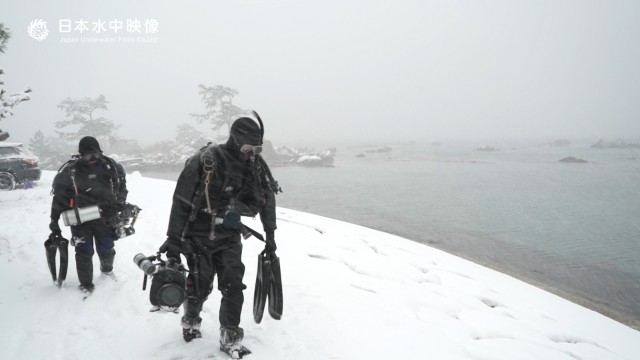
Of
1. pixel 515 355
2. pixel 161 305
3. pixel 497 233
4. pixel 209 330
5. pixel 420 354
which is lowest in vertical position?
pixel 497 233

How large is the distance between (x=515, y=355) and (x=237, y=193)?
3.90 m

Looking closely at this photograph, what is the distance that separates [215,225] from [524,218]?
22.9m

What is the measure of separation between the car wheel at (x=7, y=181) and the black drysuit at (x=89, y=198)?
1156 cm

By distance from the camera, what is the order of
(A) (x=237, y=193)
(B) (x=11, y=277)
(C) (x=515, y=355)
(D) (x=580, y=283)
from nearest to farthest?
(A) (x=237, y=193) < (C) (x=515, y=355) < (B) (x=11, y=277) < (D) (x=580, y=283)

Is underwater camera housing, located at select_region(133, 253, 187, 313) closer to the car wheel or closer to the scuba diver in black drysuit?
the scuba diver in black drysuit

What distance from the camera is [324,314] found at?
420 cm

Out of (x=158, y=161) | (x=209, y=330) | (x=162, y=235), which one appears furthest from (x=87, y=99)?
(x=209, y=330)

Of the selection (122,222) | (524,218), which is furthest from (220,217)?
(524,218)

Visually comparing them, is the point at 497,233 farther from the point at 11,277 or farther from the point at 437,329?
the point at 11,277

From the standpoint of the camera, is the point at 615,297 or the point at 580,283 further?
the point at 580,283

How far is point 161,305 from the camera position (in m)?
2.78

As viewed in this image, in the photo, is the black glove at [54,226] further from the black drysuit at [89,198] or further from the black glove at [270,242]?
the black glove at [270,242]

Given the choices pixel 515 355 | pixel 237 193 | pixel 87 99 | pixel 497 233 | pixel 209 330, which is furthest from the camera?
pixel 87 99

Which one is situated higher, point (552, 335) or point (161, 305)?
point (161, 305)
